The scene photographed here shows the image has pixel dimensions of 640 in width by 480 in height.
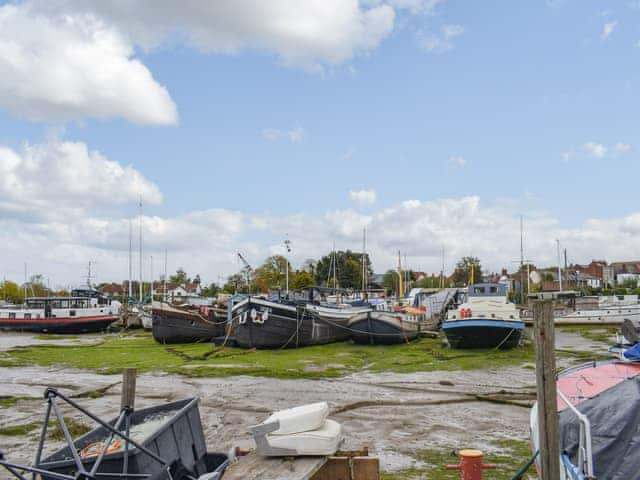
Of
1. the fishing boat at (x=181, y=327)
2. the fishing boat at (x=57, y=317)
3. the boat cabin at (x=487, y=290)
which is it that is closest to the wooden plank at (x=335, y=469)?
the boat cabin at (x=487, y=290)

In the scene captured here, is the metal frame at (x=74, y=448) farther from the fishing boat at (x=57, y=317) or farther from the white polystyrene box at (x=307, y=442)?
the fishing boat at (x=57, y=317)

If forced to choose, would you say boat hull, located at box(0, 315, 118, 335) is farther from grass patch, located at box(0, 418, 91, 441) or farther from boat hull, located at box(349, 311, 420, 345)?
grass patch, located at box(0, 418, 91, 441)

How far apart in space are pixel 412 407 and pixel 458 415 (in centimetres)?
120

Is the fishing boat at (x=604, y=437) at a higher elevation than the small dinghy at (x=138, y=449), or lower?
higher

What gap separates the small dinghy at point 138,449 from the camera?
6.24 m

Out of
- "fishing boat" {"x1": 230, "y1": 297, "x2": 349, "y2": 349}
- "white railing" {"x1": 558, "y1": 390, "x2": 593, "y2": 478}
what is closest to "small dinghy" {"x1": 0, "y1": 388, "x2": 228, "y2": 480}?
"white railing" {"x1": 558, "y1": 390, "x2": 593, "y2": 478}

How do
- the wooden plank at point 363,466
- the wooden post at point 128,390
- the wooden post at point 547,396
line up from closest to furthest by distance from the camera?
the wooden post at point 547,396 → the wooden plank at point 363,466 → the wooden post at point 128,390

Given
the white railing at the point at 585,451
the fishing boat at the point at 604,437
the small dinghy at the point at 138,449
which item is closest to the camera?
the white railing at the point at 585,451

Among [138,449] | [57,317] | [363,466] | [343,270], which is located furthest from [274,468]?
[343,270]

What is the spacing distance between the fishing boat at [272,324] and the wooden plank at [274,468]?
2118 cm

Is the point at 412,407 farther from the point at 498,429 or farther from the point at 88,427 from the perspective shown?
the point at 88,427

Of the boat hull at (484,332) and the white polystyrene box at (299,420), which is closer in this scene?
the white polystyrene box at (299,420)

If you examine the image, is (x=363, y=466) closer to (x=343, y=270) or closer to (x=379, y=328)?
(x=379, y=328)

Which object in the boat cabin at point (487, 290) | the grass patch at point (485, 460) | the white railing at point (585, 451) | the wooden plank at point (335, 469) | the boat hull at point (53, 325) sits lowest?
the boat hull at point (53, 325)
